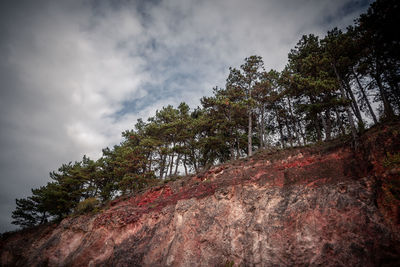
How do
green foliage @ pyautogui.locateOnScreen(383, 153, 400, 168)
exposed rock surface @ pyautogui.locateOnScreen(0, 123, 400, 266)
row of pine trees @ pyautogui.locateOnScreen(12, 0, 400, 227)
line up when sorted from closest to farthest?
exposed rock surface @ pyautogui.locateOnScreen(0, 123, 400, 266) → green foliage @ pyautogui.locateOnScreen(383, 153, 400, 168) → row of pine trees @ pyautogui.locateOnScreen(12, 0, 400, 227)

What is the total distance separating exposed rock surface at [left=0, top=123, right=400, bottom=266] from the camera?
23.5ft

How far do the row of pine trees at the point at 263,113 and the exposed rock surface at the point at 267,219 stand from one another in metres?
3.22

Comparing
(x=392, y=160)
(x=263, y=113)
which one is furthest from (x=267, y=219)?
(x=263, y=113)

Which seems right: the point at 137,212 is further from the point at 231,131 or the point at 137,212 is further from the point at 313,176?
the point at 231,131

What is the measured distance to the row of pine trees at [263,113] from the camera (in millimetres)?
13859

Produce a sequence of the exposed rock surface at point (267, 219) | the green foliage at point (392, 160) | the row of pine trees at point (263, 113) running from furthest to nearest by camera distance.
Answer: the row of pine trees at point (263, 113) < the green foliage at point (392, 160) < the exposed rock surface at point (267, 219)

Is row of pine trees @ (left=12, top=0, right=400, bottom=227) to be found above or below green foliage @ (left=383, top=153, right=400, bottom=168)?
above

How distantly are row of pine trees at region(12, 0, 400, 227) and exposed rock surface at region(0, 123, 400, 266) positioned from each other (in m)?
3.22

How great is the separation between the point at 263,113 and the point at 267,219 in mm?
17615

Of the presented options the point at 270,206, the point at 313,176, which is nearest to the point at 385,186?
the point at 313,176

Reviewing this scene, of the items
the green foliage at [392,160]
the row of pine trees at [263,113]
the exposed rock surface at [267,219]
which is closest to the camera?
the exposed rock surface at [267,219]

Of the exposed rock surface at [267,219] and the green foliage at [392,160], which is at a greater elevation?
the green foliage at [392,160]

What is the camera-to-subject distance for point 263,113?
2461cm

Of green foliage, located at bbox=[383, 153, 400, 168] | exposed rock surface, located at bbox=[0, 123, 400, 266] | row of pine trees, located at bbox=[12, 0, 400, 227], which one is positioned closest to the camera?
exposed rock surface, located at bbox=[0, 123, 400, 266]
